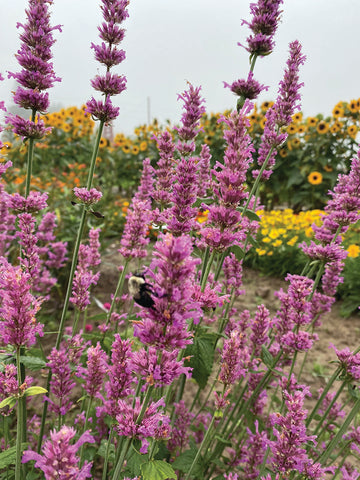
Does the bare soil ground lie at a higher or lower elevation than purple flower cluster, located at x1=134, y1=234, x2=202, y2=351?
lower

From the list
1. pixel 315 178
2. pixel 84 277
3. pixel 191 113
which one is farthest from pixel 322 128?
pixel 84 277

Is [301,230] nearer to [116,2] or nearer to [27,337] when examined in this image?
[116,2]

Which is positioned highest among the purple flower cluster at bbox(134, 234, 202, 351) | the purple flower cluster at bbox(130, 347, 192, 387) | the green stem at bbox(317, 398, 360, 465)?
the purple flower cluster at bbox(134, 234, 202, 351)

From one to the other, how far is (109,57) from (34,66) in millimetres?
394

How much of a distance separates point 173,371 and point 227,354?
64cm

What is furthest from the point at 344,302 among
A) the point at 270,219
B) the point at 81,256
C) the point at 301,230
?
the point at 81,256

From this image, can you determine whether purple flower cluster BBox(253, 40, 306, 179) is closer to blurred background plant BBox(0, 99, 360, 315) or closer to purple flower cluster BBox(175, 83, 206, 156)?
purple flower cluster BBox(175, 83, 206, 156)

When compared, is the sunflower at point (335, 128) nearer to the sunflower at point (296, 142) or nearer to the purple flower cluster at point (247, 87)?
the sunflower at point (296, 142)

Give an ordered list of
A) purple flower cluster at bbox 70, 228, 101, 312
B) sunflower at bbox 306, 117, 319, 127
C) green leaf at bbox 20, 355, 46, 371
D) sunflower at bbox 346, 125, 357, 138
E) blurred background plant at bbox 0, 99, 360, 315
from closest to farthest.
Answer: green leaf at bbox 20, 355, 46, 371, purple flower cluster at bbox 70, 228, 101, 312, blurred background plant at bbox 0, 99, 360, 315, sunflower at bbox 346, 125, 357, 138, sunflower at bbox 306, 117, 319, 127

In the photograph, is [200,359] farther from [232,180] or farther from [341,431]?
[232,180]

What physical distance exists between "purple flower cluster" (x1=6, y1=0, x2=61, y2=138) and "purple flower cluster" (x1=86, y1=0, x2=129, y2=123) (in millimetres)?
226

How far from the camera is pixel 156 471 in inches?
48.1

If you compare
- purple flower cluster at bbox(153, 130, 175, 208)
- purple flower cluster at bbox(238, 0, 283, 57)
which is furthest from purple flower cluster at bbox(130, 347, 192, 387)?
purple flower cluster at bbox(238, 0, 283, 57)

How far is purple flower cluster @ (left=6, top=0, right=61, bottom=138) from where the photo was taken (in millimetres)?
1725
